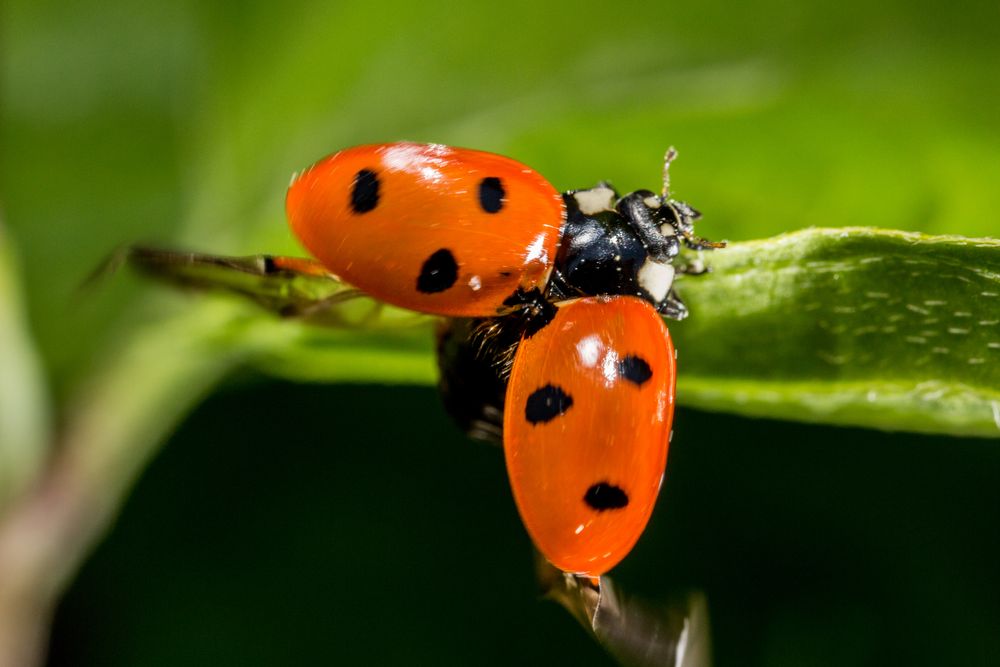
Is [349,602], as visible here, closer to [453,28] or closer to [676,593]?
[676,593]

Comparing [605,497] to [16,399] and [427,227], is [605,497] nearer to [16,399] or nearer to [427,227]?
[427,227]

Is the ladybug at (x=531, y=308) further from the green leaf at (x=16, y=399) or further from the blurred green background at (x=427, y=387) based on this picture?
the green leaf at (x=16, y=399)

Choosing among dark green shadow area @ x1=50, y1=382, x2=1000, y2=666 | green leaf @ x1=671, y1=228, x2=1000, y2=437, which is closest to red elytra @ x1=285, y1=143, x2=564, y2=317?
green leaf @ x1=671, y1=228, x2=1000, y2=437

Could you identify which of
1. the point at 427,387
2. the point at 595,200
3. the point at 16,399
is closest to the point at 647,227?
the point at 595,200

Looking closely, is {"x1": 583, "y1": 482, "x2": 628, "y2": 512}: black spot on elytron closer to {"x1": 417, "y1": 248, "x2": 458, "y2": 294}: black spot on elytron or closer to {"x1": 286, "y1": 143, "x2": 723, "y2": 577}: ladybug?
{"x1": 286, "y1": 143, "x2": 723, "y2": 577}: ladybug

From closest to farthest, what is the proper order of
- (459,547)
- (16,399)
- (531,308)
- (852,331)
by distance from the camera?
(852,331) → (531,308) → (16,399) → (459,547)

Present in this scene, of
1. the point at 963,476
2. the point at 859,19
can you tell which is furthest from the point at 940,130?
the point at 963,476
